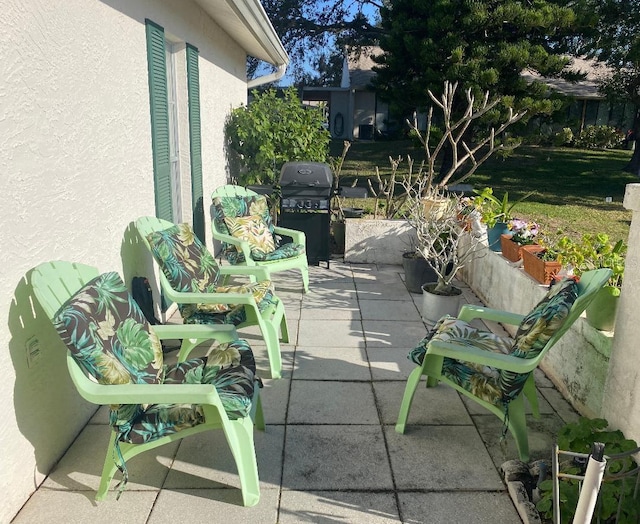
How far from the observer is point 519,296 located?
4102 millimetres

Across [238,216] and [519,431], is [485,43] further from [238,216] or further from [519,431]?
[519,431]

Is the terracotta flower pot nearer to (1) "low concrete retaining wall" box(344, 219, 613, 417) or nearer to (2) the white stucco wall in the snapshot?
(1) "low concrete retaining wall" box(344, 219, 613, 417)

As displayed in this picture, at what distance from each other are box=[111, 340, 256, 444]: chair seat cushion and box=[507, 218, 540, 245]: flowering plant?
279 centimetres

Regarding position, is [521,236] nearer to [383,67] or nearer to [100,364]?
[100,364]

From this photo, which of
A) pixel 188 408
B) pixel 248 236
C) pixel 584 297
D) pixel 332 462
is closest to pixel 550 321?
pixel 584 297

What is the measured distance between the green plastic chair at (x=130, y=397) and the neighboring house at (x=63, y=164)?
169mm

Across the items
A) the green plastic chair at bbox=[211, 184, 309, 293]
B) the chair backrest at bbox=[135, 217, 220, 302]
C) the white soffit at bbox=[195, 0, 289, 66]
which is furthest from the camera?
the green plastic chair at bbox=[211, 184, 309, 293]

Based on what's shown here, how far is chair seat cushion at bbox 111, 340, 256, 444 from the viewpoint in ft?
7.45

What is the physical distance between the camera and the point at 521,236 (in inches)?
179

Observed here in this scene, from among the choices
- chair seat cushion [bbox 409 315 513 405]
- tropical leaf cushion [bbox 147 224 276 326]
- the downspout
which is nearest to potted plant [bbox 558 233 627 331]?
chair seat cushion [bbox 409 315 513 405]

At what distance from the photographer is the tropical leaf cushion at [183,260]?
135 inches

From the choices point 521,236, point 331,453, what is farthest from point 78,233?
point 521,236

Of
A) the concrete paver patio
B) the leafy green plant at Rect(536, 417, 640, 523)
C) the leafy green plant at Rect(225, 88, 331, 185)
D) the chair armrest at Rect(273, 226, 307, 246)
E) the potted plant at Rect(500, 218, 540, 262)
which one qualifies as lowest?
the concrete paver patio

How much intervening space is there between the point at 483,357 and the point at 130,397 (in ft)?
5.20
